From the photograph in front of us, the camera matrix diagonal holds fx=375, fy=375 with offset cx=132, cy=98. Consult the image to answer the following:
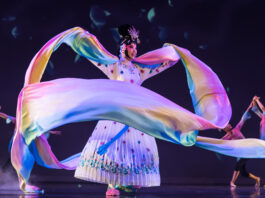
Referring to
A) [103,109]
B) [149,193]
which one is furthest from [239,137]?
[103,109]

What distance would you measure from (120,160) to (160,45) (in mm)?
2955

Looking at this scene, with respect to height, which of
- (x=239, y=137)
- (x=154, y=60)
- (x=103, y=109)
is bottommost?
(x=239, y=137)

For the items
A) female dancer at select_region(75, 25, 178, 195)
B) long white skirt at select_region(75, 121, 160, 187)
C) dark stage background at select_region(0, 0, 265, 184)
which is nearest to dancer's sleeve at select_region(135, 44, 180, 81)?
female dancer at select_region(75, 25, 178, 195)

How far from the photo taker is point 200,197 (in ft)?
9.86

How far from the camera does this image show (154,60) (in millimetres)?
3453

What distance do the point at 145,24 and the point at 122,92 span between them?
9.92 ft

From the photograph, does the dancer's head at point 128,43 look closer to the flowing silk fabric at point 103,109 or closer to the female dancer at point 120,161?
the female dancer at point 120,161

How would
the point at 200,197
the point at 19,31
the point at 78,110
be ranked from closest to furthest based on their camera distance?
the point at 78,110 → the point at 200,197 → the point at 19,31

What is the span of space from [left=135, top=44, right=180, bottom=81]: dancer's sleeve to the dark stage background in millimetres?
2065

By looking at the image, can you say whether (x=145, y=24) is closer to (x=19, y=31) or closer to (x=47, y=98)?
(x=19, y=31)

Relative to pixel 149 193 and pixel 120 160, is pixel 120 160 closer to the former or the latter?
pixel 120 160

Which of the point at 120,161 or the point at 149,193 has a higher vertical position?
the point at 120,161

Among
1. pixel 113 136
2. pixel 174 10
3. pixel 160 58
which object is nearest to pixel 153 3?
pixel 174 10

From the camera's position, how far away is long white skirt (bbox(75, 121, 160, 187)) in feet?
9.67
